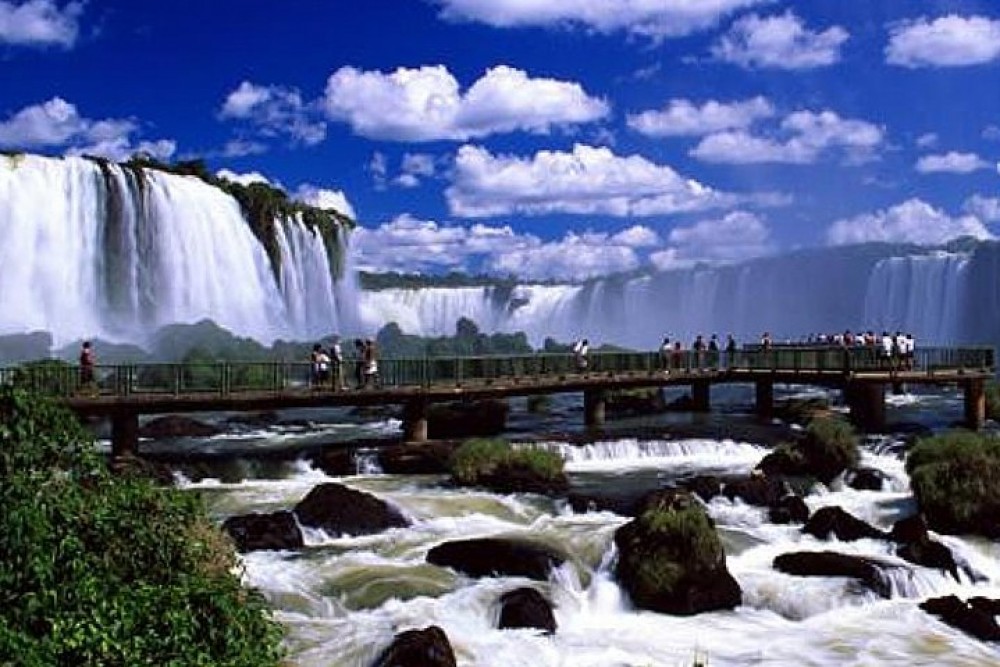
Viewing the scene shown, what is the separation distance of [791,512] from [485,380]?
11760 mm

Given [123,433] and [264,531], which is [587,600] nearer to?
[264,531]

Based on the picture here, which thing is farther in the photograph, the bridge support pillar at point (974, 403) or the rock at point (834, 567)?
the bridge support pillar at point (974, 403)

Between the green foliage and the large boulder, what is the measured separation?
6396 mm

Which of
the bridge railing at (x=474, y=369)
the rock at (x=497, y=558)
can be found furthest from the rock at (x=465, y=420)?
the rock at (x=497, y=558)

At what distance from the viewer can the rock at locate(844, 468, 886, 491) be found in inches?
961

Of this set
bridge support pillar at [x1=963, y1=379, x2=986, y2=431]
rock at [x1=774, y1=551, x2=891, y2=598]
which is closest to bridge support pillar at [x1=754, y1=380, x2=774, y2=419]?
bridge support pillar at [x1=963, y1=379, x2=986, y2=431]

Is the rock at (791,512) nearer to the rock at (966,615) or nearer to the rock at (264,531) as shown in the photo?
the rock at (966,615)

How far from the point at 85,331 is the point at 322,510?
30.2 m

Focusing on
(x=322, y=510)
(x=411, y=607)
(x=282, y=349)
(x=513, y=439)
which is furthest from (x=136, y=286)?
(x=411, y=607)

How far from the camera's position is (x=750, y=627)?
15.6 meters

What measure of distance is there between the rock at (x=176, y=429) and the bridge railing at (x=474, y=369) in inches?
69.6

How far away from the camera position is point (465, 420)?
32.3 meters

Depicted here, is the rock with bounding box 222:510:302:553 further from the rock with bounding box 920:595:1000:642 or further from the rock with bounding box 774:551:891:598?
the rock with bounding box 920:595:1000:642

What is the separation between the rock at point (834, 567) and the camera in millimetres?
17125
